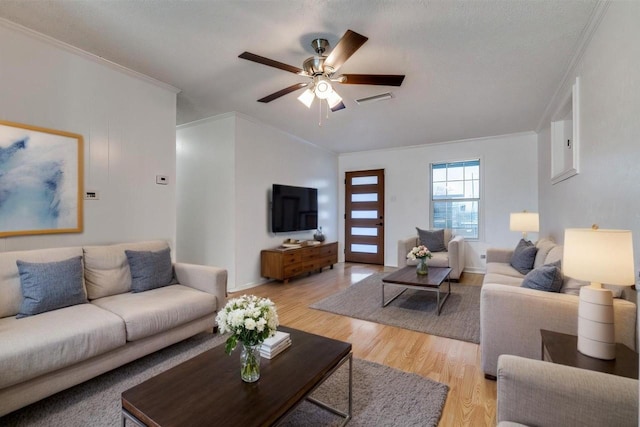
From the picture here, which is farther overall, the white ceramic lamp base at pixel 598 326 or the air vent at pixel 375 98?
the air vent at pixel 375 98

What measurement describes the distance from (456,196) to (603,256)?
473 centimetres

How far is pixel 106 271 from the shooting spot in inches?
101

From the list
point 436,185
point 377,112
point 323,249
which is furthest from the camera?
point 436,185

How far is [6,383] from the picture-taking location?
60.2 inches

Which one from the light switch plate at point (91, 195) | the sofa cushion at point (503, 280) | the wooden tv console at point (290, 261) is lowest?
the wooden tv console at point (290, 261)

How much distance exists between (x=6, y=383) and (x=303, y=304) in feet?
8.71

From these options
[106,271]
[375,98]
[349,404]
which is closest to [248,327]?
[349,404]

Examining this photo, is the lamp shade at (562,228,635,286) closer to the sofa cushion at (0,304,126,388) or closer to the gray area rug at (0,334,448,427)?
the gray area rug at (0,334,448,427)

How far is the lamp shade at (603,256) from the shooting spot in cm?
133

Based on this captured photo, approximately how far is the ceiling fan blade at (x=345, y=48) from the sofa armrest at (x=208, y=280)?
2072 mm

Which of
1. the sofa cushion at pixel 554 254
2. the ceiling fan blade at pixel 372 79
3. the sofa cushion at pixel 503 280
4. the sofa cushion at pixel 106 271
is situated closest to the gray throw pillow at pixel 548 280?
the sofa cushion at pixel 554 254

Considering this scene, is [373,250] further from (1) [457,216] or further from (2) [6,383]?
(2) [6,383]

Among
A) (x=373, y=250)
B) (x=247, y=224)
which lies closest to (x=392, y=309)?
(x=247, y=224)

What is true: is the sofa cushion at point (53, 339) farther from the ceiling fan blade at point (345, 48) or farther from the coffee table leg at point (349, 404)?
the ceiling fan blade at point (345, 48)
